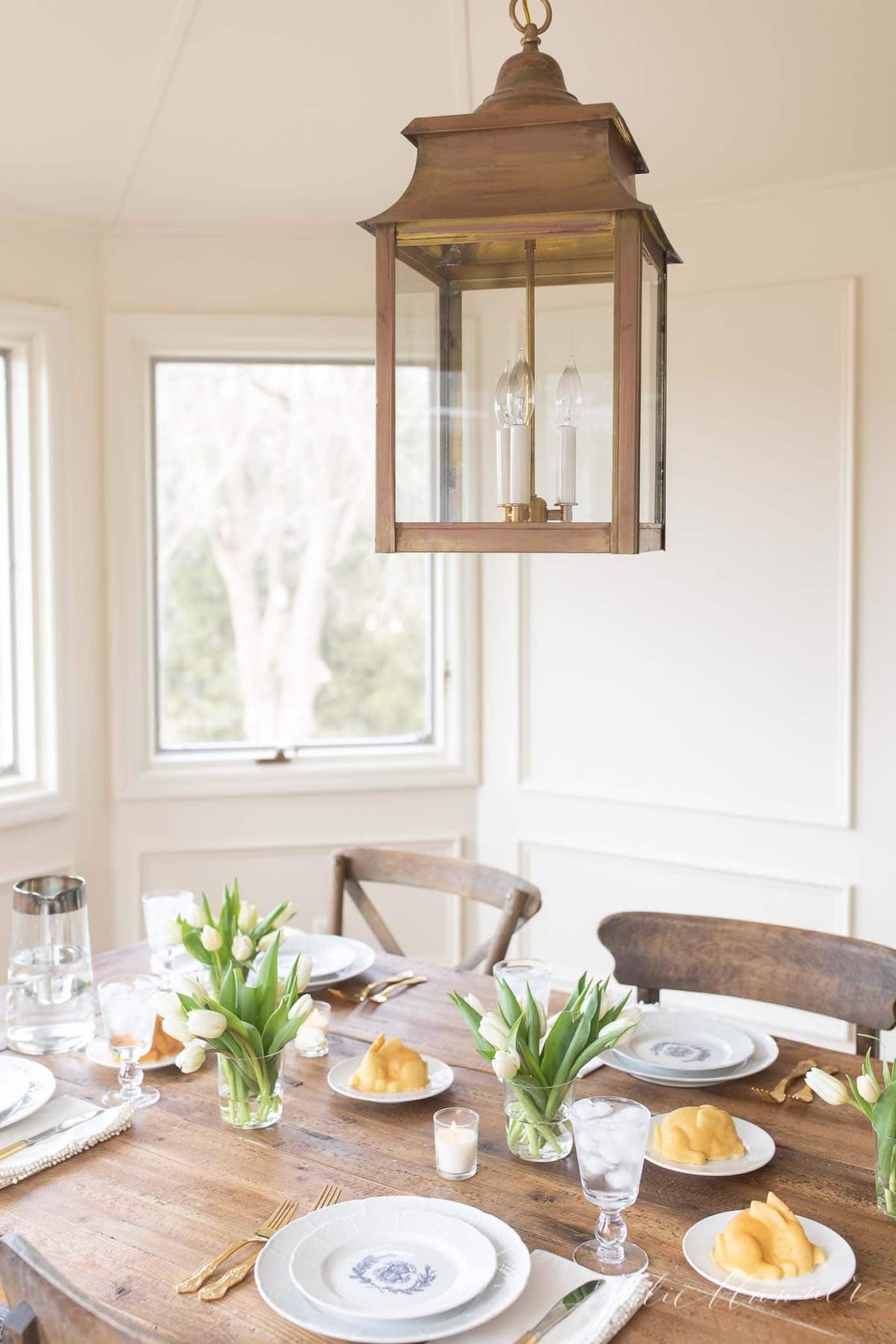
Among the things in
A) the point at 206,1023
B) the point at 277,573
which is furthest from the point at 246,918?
the point at 277,573

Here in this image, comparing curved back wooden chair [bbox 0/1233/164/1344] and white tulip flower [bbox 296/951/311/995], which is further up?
white tulip flower [bbox 296/951/311/995]

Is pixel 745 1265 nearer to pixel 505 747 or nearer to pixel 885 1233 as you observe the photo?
pixel 885 1233

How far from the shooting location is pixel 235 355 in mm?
3568

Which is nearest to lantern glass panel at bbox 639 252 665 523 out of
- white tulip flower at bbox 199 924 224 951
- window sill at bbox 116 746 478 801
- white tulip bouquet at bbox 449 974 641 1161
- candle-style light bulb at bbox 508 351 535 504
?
candle-style light bulb at bbox 508 351 535 504

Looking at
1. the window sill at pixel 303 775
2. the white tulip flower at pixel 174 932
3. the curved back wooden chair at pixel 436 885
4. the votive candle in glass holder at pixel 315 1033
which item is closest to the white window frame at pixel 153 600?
the window sill at pixel 303 775

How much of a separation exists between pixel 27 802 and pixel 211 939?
1803mm

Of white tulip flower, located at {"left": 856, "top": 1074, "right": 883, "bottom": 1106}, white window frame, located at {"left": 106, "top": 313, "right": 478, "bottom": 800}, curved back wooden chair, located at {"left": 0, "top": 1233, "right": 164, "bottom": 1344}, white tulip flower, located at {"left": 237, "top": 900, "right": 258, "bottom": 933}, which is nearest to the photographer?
curved back wooden chair, located at {"left": 0, "top": 1233, "right": 164, "bottom": 1344}

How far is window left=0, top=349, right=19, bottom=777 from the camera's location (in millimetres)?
3383

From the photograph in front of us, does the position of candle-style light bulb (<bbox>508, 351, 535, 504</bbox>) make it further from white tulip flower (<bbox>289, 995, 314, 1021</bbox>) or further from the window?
the window

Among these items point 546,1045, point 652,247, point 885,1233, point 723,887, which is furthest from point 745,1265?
point 723,887

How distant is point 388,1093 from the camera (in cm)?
162

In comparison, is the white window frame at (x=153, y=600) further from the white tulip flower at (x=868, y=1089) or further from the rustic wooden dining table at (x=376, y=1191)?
the white tulip flower at (x=868, y=1089)

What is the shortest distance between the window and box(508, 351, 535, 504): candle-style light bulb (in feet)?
7.62

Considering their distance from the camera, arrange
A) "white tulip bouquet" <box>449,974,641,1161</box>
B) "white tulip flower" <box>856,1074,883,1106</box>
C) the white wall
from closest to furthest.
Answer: "white tulip flower" <box>856,1074,883,1106</box> → "white tulip bouquet" <box>449,974,641,1161</box> → the white wall
